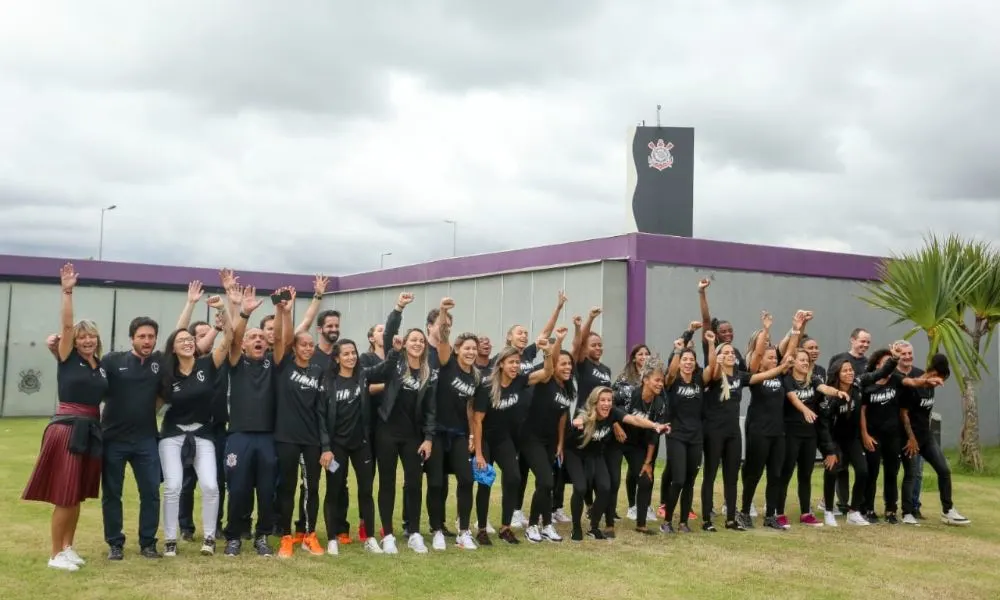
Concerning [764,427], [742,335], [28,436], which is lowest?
[28,436]

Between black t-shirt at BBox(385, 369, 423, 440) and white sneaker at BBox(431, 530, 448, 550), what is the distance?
83 centimetres

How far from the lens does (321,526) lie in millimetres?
8391

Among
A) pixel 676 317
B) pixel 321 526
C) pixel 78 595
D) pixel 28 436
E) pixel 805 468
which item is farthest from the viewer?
pixel 28 436

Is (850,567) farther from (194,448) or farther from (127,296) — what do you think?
(127,296)

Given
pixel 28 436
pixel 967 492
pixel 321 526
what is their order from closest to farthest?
1. pixel 321 526
2. pixel 967 492
3. pixel 28 436

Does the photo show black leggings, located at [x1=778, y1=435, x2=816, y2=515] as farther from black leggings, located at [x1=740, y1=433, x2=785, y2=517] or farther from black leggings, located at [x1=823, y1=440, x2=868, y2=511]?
black leggings, located at [x1=823, y1=440, x2=868, y2=511]

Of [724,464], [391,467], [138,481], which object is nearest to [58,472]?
[138,481]

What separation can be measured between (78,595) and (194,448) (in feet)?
5.04

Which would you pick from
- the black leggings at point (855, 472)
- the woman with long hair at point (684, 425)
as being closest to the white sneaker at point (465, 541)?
the woman with long hair at point (684, 425)

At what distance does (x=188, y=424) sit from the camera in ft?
23.4

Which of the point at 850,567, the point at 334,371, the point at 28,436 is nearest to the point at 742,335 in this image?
the point at 850,567

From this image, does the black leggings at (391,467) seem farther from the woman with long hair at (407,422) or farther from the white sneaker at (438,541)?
the white sneaker at (438,541)

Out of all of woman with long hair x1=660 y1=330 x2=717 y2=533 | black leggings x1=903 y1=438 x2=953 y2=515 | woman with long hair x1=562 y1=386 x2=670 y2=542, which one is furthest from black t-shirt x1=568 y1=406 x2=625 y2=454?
black leggings x1=903 y1=438 x2=953 y2=515

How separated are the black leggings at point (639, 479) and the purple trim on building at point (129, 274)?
60.3 ft
